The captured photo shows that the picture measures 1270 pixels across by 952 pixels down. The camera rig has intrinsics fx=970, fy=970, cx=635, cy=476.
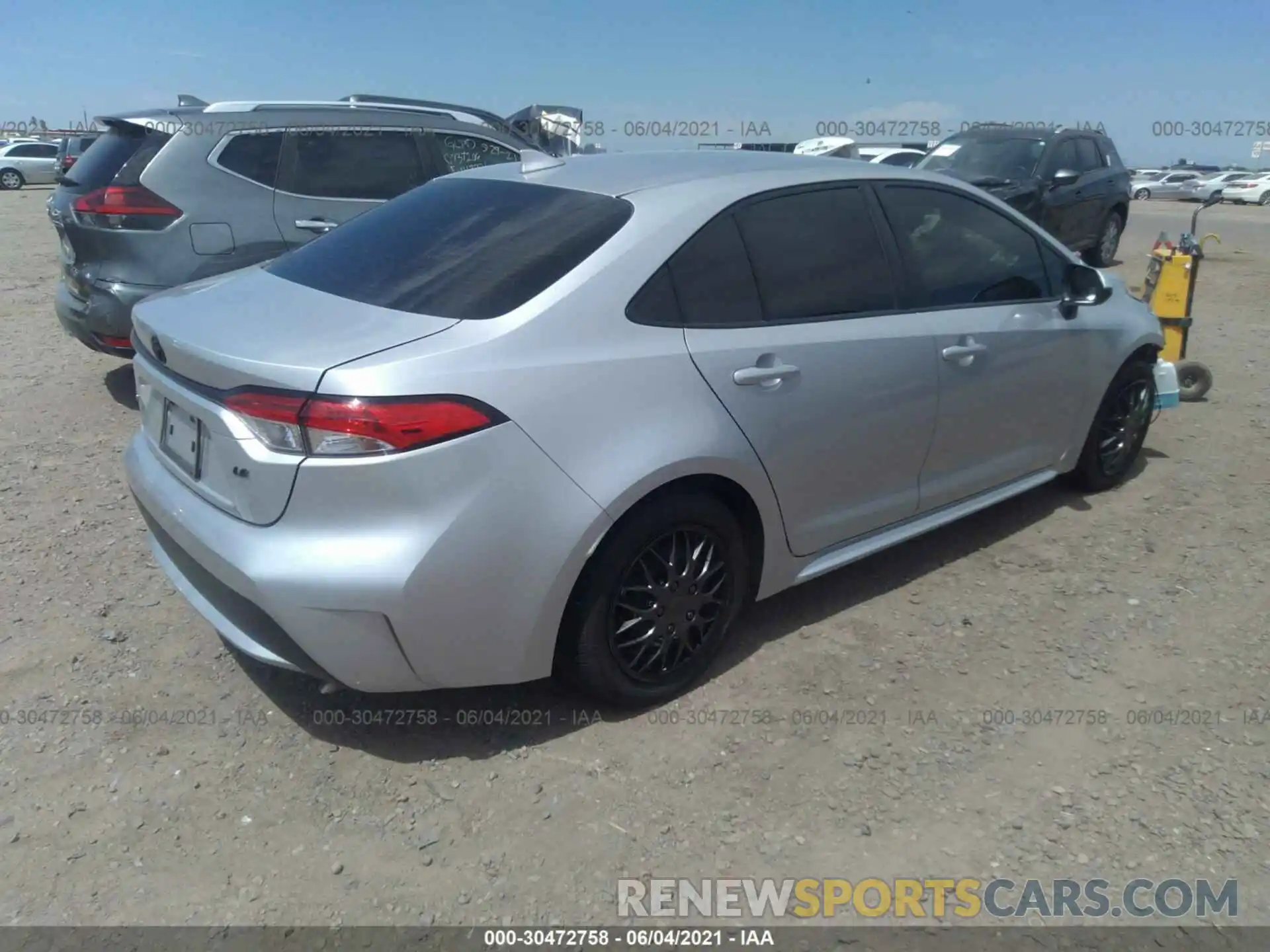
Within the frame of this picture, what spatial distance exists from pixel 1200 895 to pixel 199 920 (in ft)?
8.11

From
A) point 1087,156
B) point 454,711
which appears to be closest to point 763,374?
point 454,711

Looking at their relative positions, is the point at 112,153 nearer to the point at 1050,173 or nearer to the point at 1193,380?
the point at 1193,380

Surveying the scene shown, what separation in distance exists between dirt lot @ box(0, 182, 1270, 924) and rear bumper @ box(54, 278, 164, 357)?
1.52 metres

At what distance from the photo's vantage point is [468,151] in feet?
22.4

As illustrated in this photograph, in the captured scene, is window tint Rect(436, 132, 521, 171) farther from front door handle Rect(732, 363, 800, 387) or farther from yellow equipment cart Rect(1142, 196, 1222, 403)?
yellow equipment cart Rect(1142, 196, 1222, 403)

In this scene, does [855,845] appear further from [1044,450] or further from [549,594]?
[1044,450]

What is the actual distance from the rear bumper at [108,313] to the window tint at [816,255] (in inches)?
145

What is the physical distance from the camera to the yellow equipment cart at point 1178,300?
6516 mm

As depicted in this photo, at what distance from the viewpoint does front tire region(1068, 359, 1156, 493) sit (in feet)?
15.2

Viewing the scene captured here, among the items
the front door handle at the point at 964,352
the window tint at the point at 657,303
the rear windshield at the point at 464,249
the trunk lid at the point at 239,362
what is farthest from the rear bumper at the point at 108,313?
Result: the front door handle at the point at 964,352

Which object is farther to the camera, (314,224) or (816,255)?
(314,224)

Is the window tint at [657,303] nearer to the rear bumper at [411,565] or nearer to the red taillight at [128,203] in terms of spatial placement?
the rear bumper at [411,565]

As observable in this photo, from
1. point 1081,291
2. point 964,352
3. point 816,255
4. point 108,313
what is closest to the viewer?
point 816,255

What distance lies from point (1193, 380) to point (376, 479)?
6.08 m
